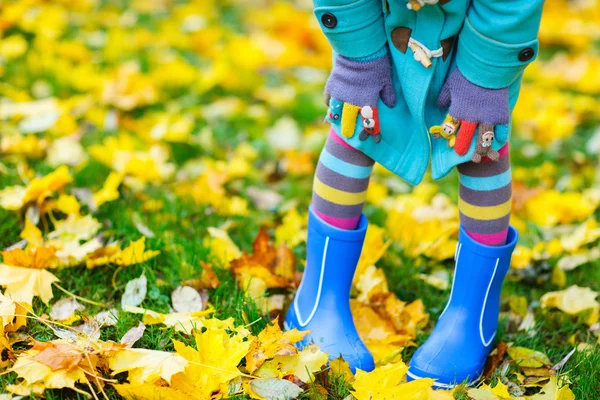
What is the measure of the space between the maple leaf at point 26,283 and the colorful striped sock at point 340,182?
61 cm

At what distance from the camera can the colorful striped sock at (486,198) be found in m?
1.26

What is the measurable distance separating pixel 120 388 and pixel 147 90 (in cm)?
161

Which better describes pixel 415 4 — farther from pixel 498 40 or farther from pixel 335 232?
pixel 335 232

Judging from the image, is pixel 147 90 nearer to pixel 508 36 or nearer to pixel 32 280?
pixel 32 280

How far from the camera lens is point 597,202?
6.68 feet

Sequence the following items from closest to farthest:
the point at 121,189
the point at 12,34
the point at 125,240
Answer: the point at 125,240, the point at 121,189, the point at 12,34

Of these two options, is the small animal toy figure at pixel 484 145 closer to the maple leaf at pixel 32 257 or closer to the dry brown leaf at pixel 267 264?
the dry brown leaf at pixel 267 264

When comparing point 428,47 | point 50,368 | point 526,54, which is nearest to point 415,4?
point 428,47

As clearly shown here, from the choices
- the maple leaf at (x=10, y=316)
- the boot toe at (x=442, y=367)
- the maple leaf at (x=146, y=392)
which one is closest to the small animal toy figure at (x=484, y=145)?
the boot toe at (x=442, y=367)

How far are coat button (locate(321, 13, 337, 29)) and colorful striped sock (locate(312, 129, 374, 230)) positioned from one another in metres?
0.24

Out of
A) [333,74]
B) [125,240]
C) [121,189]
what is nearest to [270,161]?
[121,189]

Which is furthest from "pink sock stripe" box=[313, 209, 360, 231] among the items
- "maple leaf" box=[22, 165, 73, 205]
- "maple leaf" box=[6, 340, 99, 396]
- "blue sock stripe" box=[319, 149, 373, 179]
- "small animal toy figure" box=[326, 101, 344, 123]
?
"maple leaf" box=[22, 165, 73, 205]

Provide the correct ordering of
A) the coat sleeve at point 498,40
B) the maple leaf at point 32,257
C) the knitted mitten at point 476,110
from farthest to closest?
the maple leaf at point 32,257
the knitted mitten at point 476,110
the coat sleeve at point 498,40

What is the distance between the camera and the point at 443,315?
1.38 meters
